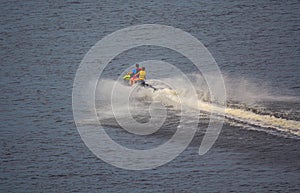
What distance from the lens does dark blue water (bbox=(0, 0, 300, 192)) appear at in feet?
88.3

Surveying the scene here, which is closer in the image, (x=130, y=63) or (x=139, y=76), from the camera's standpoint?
(x=139, y=76)

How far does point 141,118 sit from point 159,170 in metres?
6.00

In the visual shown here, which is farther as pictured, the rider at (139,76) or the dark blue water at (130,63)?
the rider at (139,76)

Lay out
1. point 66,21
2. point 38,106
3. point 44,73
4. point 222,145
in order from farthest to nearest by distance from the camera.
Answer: point 66,21 → point 44,73 → point 38,106 → point 222,145

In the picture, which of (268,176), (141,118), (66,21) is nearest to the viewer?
(268,176)

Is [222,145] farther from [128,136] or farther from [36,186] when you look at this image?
[36,186]

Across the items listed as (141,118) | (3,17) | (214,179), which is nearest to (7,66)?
(3,17)

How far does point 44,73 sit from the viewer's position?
140ft

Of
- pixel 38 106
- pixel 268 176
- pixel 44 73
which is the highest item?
Result: pixel 44 73

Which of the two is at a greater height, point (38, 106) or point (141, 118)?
point (38, 106)

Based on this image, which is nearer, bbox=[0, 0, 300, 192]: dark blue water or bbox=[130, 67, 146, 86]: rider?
bbox=[0, 0, 300, 192]: dark blue water

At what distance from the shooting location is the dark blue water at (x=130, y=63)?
2691 cm

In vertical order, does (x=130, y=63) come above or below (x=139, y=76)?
above

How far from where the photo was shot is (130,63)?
145 feet
